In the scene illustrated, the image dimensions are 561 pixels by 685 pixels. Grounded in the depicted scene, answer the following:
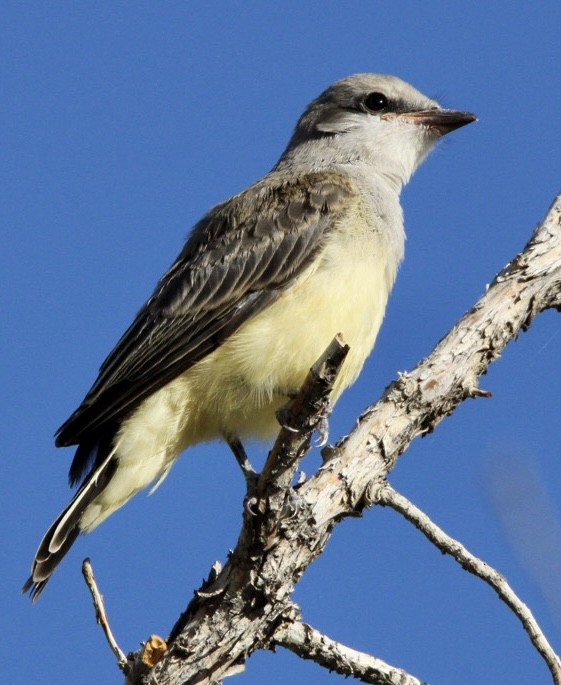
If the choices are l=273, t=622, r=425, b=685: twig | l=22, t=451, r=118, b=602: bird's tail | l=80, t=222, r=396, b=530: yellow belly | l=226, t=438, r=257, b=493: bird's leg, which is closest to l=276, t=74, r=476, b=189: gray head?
l=80, t=222, r=396, b=530: yellow belly

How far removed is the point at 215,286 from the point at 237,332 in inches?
23.8

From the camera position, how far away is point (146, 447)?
659 centimetres

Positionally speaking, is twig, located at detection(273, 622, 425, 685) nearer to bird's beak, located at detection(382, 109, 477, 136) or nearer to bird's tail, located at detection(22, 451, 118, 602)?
bird's tail, located at detection(22, 451, 118, 602)

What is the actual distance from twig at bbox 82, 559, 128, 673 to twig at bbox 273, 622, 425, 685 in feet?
2.43

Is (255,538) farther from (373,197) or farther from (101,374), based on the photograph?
(373,197)

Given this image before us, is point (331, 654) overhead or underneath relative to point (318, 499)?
underneath

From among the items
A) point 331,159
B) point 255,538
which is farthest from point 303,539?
point 331,159

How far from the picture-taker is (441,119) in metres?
8.39

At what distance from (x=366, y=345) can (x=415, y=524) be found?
A: 5.54 ft

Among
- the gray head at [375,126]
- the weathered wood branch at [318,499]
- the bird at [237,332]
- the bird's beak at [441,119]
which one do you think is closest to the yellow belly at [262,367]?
the bird at [237,332]

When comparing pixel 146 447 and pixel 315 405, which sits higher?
pixel 146 447

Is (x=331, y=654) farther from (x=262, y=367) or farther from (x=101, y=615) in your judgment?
(x=262, y=367)

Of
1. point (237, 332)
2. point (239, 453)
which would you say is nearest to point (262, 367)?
point (237, 332)

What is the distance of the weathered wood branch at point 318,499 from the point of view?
4.79 m
